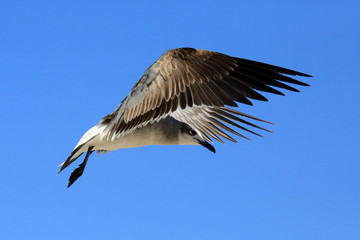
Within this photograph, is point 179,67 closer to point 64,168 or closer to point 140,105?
point 140,105

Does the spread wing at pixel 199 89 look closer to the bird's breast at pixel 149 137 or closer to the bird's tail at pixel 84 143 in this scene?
the bird's breast at pixel 149 137

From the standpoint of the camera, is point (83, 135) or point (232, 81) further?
point (83, 135)

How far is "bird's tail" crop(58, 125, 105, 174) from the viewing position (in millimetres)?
7669

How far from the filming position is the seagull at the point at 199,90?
5.93 m

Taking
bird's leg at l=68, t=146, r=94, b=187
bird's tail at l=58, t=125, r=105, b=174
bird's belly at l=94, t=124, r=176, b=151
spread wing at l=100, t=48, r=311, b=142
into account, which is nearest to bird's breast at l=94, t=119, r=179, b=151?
bird's belly at l=94, t=124, r=176, b=151

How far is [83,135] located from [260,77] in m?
3.28

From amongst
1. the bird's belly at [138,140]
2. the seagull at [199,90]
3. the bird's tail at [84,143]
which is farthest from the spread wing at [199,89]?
the bird's tail at [84,143]

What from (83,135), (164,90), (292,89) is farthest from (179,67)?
(83,135)

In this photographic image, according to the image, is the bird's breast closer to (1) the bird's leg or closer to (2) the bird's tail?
(2) the bird's tail

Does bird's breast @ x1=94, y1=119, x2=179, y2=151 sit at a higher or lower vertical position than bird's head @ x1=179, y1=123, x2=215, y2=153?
lower

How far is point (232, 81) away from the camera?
638 cm

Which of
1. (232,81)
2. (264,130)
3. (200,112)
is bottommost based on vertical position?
(264,130)

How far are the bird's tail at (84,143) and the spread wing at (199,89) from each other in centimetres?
83

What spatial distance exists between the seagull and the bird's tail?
511 mm
